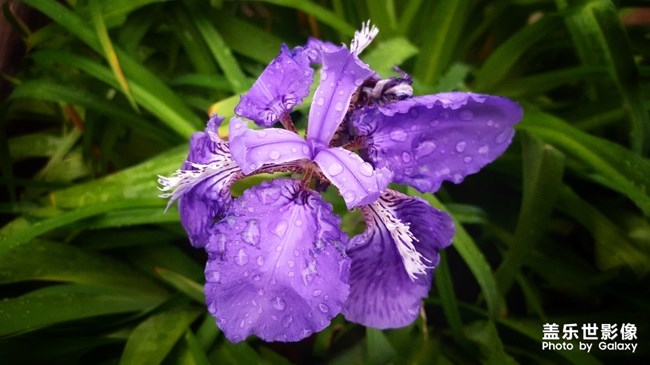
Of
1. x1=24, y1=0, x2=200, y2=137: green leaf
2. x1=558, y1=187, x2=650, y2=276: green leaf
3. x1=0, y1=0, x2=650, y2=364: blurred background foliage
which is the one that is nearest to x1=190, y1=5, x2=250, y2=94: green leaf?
x1=0, y1=0, x2=650, y2=364: blurred background foliage

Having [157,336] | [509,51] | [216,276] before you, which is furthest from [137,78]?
[509,51]

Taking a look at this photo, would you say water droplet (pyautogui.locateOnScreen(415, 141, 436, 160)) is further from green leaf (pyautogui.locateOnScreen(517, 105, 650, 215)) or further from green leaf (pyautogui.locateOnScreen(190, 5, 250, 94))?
green leaf (pyautogui.locateOnScreen(190, 5, 250, 94))

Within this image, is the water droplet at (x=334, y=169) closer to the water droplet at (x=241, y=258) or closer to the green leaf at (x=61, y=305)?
the water droplet at (x=241, y=258)

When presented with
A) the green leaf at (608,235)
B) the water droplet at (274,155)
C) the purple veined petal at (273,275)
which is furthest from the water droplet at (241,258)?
the green leaf at (608,235)

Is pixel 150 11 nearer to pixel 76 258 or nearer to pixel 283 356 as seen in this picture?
pixel 76 258

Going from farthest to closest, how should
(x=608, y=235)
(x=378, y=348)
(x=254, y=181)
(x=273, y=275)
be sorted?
1. (x=608, y=235)
2. (x=378, y=348)
3. (x=254, y=181)
4. (x=273, y=275)

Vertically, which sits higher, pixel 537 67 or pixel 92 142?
pixel 537 67

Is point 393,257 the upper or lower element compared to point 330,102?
lower

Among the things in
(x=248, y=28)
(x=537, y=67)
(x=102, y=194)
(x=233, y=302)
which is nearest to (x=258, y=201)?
(x=233, y=302)

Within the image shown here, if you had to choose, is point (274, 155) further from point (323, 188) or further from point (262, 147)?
point (323, 188)
